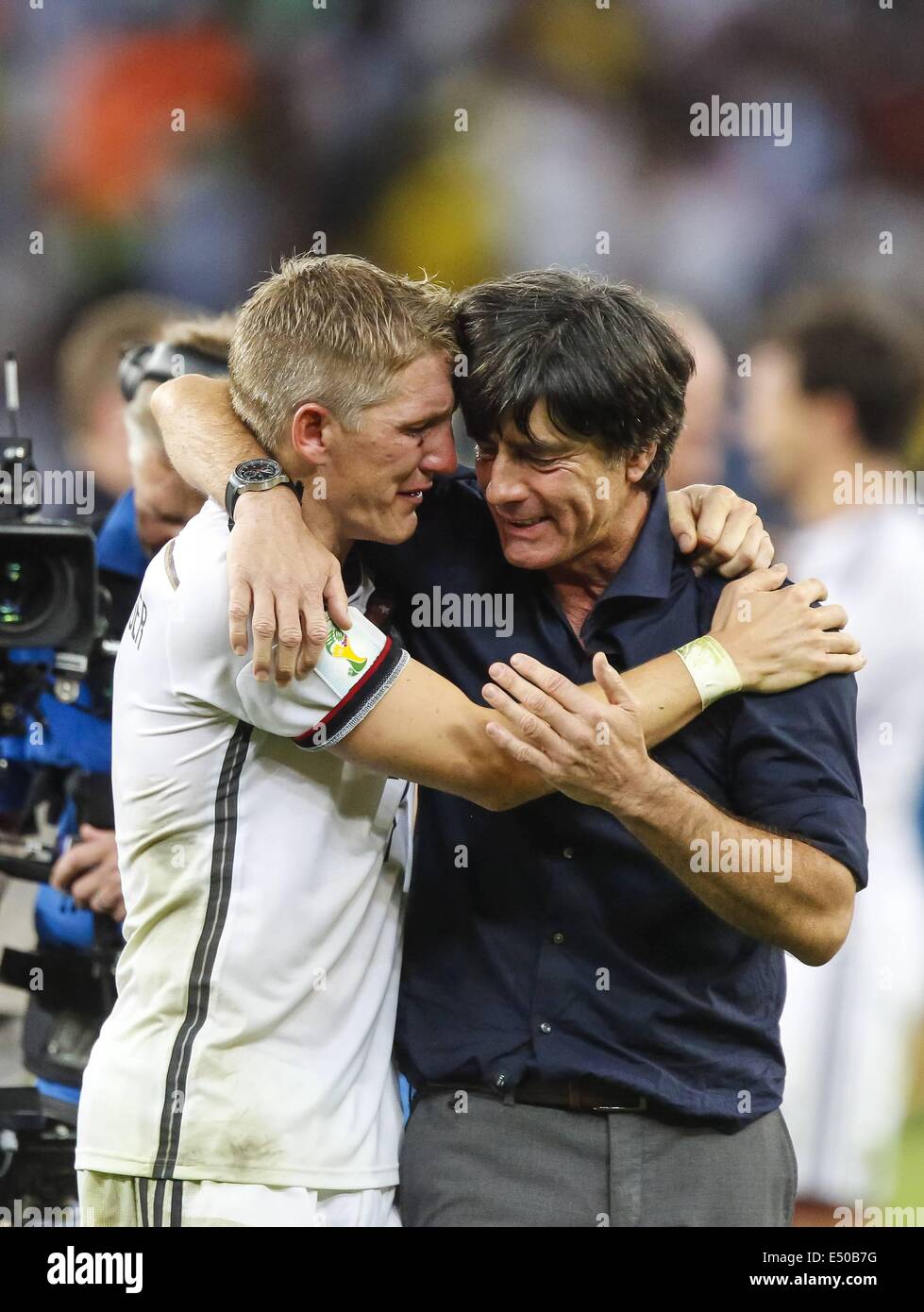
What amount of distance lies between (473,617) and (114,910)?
117 cm

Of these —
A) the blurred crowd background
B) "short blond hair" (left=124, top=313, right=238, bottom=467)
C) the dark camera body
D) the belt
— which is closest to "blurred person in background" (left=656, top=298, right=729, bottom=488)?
the blurred crowd background

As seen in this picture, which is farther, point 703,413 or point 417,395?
point 703,413

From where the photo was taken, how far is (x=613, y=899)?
1.49m

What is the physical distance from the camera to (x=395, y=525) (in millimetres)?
1475

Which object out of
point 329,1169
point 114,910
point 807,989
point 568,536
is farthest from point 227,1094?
point 807,989

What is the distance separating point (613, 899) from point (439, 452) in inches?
18.4

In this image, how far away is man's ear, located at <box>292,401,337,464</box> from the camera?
144 cm

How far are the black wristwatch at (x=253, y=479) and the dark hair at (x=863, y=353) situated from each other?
2.11 metres

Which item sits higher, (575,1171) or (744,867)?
(744,867)

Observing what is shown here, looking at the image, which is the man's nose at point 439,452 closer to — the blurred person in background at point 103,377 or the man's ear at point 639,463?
the man's ear at point 639,463

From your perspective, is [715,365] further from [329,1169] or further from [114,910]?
[329,1169]

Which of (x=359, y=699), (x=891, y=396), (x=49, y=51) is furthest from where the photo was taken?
(x=49, y=51)

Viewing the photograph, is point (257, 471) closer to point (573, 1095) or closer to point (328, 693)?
point (328, 693)

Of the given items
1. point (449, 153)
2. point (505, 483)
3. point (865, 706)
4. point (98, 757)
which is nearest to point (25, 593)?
point (98, 757)
